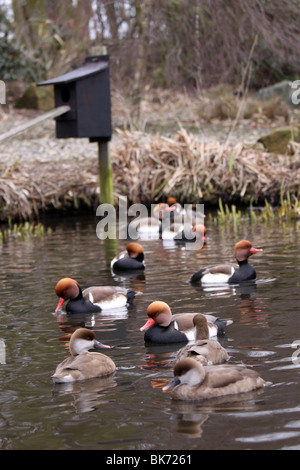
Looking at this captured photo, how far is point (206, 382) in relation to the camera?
6.39 m

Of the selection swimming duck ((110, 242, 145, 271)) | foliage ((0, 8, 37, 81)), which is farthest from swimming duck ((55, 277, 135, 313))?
foliage ((0, 8, 37, 81))

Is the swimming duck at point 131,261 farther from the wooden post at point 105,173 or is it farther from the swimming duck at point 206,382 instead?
the wooden post at point 105,173

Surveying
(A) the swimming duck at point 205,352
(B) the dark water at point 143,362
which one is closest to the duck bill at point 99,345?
(B) the dark water at point 143,362

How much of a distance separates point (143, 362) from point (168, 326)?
836mm

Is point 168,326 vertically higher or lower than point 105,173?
lower

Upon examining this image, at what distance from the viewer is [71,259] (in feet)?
45.0

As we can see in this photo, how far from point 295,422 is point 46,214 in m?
15.0

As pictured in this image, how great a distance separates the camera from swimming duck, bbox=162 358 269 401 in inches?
250

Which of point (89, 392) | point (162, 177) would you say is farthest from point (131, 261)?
point (162, 177)

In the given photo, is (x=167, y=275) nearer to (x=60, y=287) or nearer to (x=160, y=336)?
(x=60, y=287)

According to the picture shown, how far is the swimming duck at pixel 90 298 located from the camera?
9.77 m

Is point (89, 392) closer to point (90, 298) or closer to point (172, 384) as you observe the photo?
point (172, 384)

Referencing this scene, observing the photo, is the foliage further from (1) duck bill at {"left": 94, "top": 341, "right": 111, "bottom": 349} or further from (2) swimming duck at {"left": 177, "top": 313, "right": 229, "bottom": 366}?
(2) swimming duck at {"left": 177, "top": 313, "right": 229, "bottom": 366}
